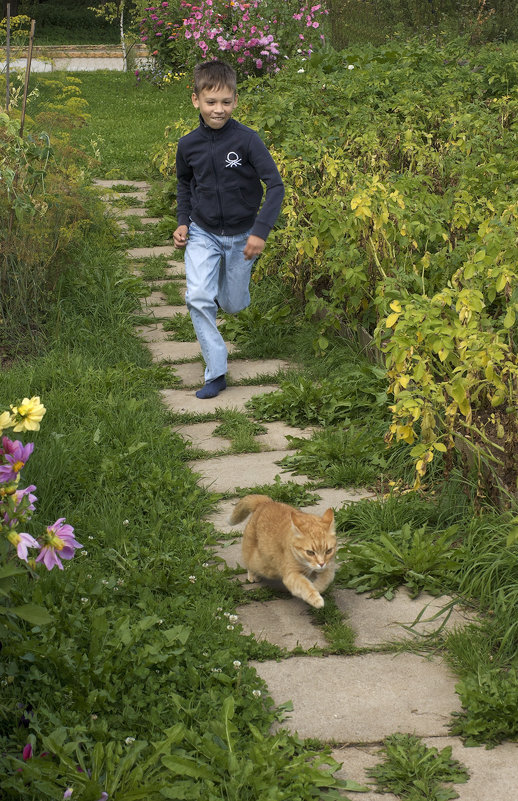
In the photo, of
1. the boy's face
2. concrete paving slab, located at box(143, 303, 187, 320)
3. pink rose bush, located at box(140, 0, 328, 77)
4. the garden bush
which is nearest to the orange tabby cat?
the garden bush

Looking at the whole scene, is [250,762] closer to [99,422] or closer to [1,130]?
[99,422]

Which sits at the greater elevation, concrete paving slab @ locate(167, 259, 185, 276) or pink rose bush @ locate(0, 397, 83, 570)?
pink rose bush @ locate(0, 397, 83, 570)

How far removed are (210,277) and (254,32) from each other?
9.96 m

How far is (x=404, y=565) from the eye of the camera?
3697 mm

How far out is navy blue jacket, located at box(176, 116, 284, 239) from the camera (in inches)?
219

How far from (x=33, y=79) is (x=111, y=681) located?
48.2 ft

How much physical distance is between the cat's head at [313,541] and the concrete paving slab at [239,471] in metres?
0.94

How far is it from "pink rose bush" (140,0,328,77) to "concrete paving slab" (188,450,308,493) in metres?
→ 10.4

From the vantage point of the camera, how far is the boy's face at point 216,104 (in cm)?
541

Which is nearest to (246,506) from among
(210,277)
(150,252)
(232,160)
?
(210,277)

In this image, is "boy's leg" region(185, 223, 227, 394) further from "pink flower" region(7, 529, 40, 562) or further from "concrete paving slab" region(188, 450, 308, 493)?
"pink flower" region(7, 529, 40, 562)

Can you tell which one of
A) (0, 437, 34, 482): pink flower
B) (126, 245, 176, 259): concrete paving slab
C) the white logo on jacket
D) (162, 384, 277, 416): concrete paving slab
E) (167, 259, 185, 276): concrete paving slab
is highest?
the white logo on jacket

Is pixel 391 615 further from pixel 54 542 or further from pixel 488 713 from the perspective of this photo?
pixel 54 542

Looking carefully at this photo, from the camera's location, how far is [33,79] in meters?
15.8
